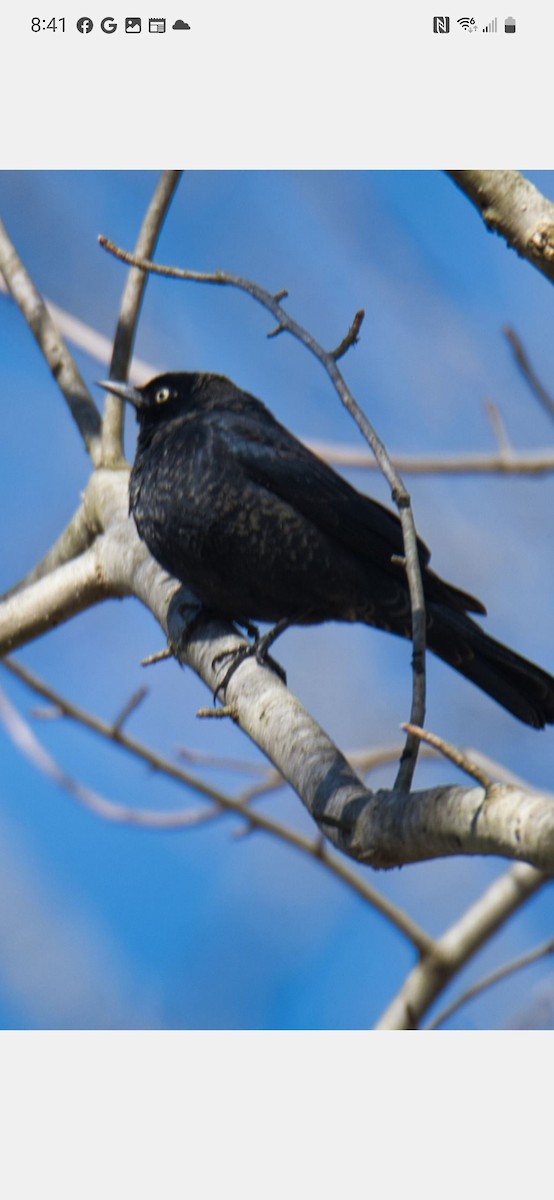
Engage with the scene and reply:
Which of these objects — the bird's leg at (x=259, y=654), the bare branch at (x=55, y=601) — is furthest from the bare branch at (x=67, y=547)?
the bird's leg at (x=259, y=654)

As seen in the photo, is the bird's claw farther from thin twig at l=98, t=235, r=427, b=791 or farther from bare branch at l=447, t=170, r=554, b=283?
bare branch at l=447, t=170, r=554, b=283

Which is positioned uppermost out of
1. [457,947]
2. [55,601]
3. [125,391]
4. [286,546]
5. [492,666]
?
[125,391]

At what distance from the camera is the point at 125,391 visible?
3203 mm

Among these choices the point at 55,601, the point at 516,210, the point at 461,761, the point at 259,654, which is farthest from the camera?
the point at 55,601

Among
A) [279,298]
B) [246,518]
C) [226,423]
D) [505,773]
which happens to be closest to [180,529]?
[246,518]

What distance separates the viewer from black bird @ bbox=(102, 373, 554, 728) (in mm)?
2811

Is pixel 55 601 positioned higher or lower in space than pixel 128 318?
lower

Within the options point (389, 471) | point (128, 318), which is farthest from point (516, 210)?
point (128, 318)

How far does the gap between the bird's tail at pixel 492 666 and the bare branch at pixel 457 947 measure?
1.52ft

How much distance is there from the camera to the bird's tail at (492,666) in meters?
2.71

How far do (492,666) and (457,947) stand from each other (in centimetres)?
72

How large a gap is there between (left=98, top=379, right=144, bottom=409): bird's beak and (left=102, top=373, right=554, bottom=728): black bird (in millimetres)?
188

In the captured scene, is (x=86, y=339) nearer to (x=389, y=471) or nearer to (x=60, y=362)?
(x=60, y=362)

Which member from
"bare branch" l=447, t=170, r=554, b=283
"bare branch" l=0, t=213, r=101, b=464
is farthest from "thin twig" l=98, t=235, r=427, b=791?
"bare branch" l=0, t=213, r=101, b=464
